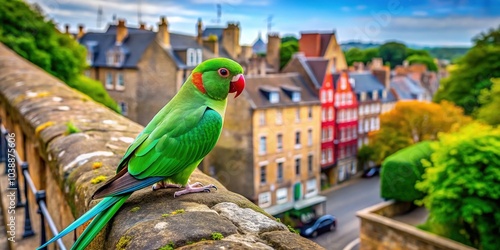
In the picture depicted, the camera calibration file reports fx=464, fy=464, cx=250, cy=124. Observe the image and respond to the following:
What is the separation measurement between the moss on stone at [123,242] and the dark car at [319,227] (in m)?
24.4

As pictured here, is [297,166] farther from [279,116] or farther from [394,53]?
[394,53]

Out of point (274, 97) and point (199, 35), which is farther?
point (199, 35)

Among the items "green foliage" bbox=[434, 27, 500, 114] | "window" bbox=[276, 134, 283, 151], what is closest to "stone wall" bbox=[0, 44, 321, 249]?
"window" bbox=[276, 134, 283, 151]

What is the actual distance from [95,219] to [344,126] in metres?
36.1

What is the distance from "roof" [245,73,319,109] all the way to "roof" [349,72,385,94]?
745cm

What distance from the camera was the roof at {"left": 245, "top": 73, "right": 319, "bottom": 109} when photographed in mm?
28923

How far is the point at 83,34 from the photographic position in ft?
131

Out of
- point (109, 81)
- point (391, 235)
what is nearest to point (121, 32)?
point (109, 81)

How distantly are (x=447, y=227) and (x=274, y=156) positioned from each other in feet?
46.8

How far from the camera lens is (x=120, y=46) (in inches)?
1361

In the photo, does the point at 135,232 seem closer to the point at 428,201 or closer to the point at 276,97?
the point at 428,201

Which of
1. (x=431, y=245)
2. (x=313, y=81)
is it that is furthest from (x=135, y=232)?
(x=313, y=81)

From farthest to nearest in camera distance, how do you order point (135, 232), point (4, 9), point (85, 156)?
point (4, 9) < point (85, 156) < point (135, 232)

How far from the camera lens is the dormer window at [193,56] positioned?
3172 cm
